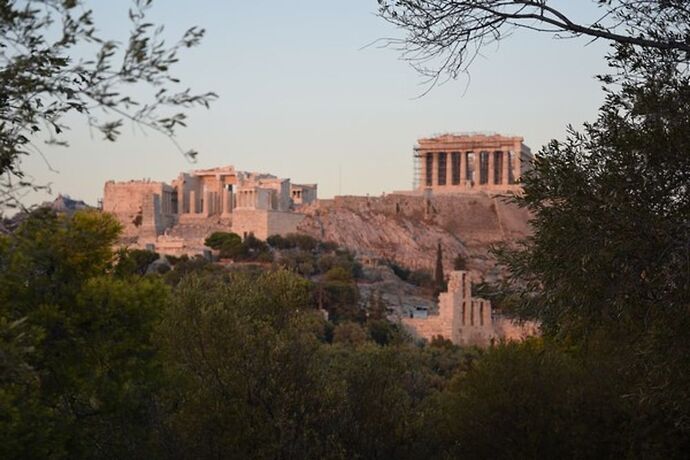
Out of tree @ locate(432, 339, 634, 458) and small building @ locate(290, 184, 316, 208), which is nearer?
tree @ locate(432, 339, 634, 458)

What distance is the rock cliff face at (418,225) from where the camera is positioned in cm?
6600

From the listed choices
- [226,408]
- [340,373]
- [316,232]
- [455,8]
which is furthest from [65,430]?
[316,232]

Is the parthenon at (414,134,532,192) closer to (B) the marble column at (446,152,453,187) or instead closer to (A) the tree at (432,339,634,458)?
(B) the marble column at (446,152,453,187)

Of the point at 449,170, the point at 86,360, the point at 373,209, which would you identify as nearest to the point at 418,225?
the point at 373,209

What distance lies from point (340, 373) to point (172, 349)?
2124 millimetres

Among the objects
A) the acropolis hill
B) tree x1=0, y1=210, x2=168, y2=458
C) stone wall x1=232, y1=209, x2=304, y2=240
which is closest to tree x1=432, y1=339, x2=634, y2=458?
tree x1=0, y1=210, x2=168, y2=458

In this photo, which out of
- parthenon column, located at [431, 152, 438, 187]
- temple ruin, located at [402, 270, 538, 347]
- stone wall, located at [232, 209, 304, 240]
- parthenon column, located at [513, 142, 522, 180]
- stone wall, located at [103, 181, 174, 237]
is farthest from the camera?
parthenon column, located at [431, 152, 438, 187]

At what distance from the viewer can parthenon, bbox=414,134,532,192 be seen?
7506cm

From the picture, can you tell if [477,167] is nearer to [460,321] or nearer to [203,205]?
[203,205]

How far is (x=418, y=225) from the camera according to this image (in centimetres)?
7050

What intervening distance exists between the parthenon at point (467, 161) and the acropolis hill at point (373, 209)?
68mm

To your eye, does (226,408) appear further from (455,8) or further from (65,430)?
(455,8)

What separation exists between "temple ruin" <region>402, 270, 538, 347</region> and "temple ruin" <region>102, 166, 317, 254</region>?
20.4 metres

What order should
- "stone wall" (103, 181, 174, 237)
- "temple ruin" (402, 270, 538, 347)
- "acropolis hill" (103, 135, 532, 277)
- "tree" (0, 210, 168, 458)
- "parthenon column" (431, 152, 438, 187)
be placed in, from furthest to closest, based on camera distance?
"parthenon column" (431, 152, 438, 187) < "stone wall" (103, 181, 174, 237) < "acropolis hill" (103, 135, 532, 277) < "temple ruin" (402, 270, 538, 347) < "tree" (0, 210, 168, 458)
